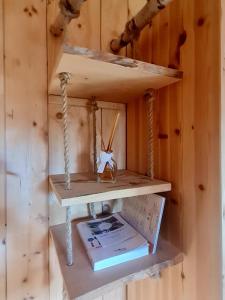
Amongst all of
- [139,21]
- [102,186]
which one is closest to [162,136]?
[102,186]

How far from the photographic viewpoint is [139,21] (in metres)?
0.63

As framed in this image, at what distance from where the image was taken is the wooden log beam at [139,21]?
21.5 inches

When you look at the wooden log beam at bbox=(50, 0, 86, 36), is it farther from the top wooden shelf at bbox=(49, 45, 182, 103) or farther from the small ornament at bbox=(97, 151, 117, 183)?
the small ornament at bbox=(97, 151, 117, 183)

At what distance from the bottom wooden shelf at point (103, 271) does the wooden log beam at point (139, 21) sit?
0.70 meters

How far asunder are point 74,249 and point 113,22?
902mm

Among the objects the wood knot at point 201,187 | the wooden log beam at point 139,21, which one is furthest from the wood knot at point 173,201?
the wooden log beam at point 139,21

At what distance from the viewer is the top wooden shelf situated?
0.46m

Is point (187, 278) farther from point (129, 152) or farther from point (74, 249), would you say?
point (129, 152)

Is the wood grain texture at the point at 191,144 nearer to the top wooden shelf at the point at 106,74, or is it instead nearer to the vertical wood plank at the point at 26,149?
the top wooden shelf at the point at 106,74

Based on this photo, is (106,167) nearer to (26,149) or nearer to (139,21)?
(26,149)

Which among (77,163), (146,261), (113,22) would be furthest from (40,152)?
(113,22)

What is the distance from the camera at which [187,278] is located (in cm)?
59

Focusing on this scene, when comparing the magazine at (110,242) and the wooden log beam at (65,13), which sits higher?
the wooden log beam at (65,13)

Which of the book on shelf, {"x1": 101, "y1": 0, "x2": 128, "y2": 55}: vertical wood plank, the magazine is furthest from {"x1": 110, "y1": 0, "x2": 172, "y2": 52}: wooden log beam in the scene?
the magazine
